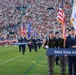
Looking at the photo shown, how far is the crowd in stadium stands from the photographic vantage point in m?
64.1

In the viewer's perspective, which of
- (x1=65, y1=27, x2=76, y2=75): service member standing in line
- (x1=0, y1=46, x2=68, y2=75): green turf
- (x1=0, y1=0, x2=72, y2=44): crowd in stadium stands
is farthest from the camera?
(x1=0, y1=0, x2=72, y2=44): crowd in stadium stands

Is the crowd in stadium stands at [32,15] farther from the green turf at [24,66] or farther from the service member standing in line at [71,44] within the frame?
the service member standing in line at [71,44]

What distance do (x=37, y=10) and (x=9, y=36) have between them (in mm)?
10044

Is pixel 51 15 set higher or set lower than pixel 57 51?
higher

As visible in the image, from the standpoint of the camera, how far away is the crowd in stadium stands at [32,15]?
6412cm

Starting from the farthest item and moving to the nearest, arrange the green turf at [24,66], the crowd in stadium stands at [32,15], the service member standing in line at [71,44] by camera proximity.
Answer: the crowd in stadium stands at [32,15]
the green turf at [24,66]
the service member standing in line at [71,44]

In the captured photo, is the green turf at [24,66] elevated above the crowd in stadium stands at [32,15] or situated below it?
below

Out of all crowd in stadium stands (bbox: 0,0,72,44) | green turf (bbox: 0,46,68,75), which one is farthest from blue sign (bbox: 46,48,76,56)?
crowd in stadium stands (bbox: 0,0,72,44)

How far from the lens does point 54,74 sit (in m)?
15.2

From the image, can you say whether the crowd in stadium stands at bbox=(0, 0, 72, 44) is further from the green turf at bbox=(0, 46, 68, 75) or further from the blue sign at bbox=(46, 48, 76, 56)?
the blue sign at bbox=(46, 48, 76, 56)

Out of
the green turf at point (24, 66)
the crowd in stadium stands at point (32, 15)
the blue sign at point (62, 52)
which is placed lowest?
the green turf at point (24, 66)

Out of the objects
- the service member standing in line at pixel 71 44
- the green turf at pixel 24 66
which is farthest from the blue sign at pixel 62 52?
the green turf at pixel 24 66

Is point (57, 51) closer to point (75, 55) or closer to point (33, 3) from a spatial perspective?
point (75, 55)

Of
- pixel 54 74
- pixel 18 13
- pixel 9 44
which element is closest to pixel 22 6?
pixel 18 13
